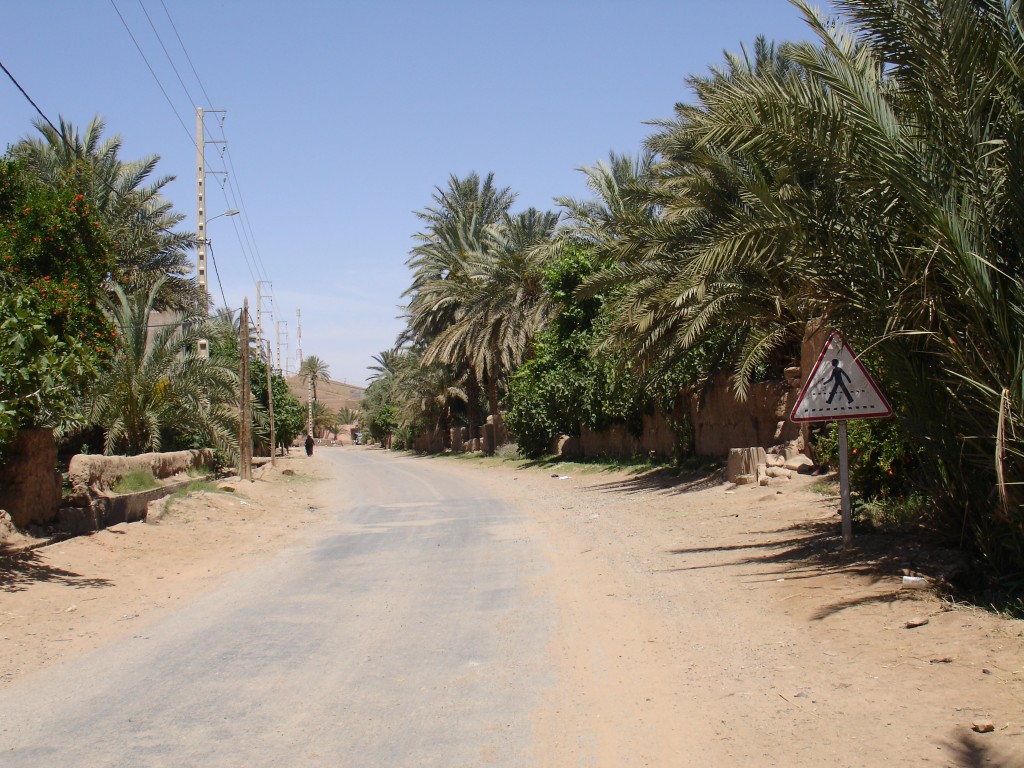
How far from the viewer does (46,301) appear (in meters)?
12.4

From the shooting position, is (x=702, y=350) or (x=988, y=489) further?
(x=702, y=350)

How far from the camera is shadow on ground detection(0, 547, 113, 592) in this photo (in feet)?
31.8

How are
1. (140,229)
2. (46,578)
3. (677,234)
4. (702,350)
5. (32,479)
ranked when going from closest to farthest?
(46,578) → (32,479) → (677,234) → (702,350) → (140,229)

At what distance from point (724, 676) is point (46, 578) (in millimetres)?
7915

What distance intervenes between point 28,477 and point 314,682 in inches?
348

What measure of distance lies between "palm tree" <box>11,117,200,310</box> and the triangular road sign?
2100 cm

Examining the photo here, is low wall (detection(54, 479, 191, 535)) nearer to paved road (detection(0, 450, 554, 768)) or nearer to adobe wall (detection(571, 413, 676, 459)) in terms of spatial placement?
paved road (detection(0, 450, 554, 768))

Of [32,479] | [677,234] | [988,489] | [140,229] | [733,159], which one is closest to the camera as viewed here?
[988,489]

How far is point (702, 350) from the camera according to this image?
2255 centimetres

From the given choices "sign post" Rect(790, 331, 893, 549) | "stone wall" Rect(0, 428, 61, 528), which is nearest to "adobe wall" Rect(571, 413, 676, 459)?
"sign post" Rect(790, 331, 893, 549)

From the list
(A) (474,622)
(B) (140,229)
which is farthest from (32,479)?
(B) (140,229)

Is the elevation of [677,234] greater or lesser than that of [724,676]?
greater

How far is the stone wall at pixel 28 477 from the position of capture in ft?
41.8

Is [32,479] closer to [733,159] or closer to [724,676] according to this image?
[724,676]
